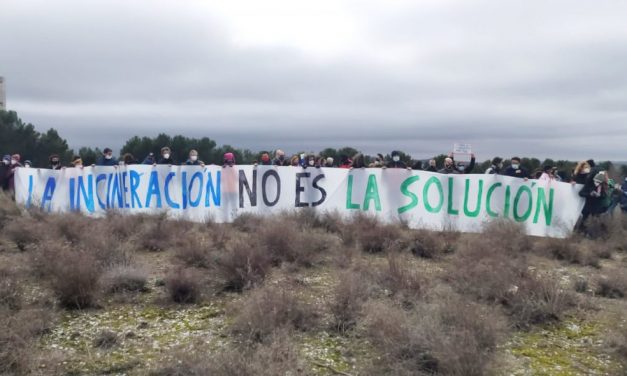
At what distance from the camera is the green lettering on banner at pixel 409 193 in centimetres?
1295

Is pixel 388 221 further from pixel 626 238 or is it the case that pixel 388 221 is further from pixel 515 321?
pixel 515 321

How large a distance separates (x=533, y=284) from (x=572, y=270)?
2832 mm

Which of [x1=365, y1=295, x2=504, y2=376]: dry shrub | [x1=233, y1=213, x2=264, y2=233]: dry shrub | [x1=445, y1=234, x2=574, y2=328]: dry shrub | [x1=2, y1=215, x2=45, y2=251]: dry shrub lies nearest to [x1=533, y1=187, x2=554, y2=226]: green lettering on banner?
[x1=445, y1=234, x2=574, y2=328]: dry shrub

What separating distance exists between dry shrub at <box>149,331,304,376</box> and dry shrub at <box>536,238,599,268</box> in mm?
6313

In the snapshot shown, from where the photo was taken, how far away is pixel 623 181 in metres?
16.6

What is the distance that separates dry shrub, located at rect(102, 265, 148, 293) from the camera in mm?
7297

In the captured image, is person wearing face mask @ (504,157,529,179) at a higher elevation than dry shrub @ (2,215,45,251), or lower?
higher

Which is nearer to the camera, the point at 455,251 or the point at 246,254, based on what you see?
the point at 246,254

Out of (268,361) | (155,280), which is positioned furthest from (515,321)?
(155,280)

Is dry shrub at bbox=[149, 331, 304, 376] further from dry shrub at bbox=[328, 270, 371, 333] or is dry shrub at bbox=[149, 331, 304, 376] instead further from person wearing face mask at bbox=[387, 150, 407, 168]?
person wearing face mask at bbox=[387, 150, 407, 168]

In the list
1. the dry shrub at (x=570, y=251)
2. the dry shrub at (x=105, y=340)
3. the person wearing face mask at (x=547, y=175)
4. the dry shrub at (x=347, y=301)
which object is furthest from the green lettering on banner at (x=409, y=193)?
the dry shrub at (x=105, y=340)

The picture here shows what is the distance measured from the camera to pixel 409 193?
13031mm

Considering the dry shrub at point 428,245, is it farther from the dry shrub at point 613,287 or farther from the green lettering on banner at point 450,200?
the dry shrub at point 613,287

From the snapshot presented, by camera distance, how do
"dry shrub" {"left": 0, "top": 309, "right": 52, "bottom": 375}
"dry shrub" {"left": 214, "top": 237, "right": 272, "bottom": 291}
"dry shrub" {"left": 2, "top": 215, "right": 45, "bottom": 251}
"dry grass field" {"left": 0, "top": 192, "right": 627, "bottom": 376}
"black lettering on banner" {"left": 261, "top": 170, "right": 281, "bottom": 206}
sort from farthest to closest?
"black lettering on banner" {"left": 261, "top": 170, "right": 281, "bottom": 206} → "dry shrub" {"left": 2, "top": 215, "right": 45, "bottom": 251} → "dry shrub" {"left": 214, "top": 237, "right": 272, "bottom": 291} → "dry grass field" {"left": 0, "top": 192, "right": 627, "bottom": 376} → "dry shrub" {"left": 0, "top": 309, "right": 52, "bottom": 375}
